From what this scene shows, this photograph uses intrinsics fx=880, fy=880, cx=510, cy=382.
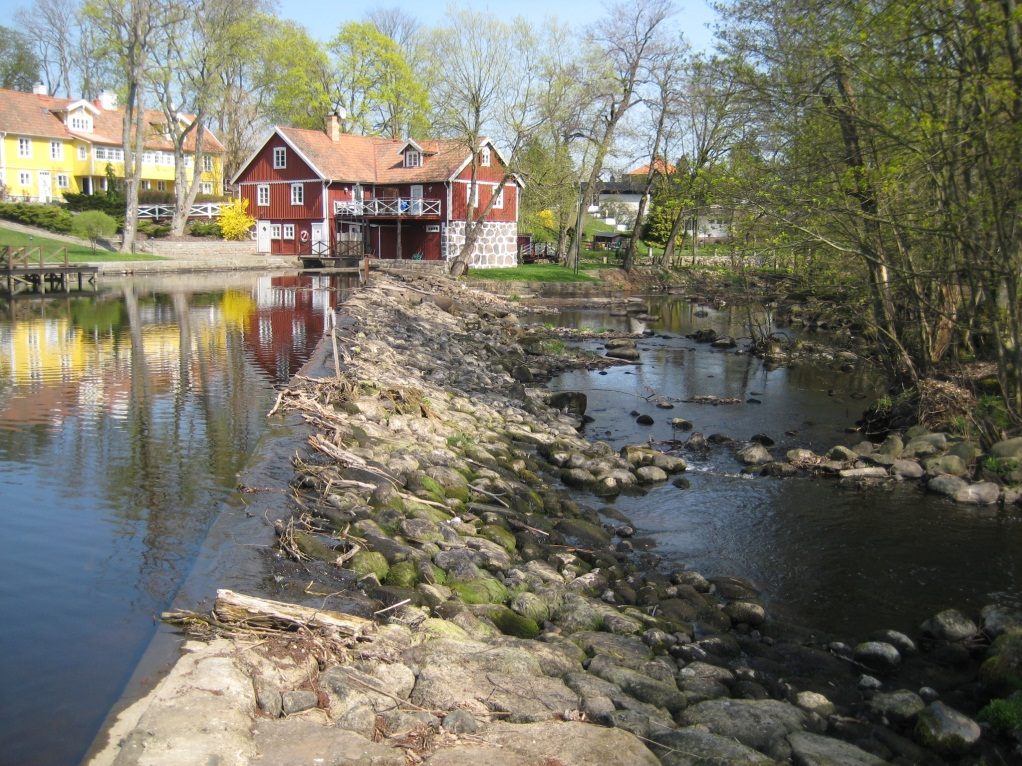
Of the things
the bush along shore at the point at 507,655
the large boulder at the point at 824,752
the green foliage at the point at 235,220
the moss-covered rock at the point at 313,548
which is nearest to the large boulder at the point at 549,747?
the bush along shore at the point at 507,655

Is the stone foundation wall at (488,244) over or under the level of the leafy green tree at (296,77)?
under

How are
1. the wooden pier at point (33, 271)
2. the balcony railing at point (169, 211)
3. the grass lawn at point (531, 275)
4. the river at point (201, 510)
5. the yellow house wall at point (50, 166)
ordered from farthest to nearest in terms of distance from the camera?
the yellow house wall at point (50, 166), the balcony railing at point (169, 211), the grass lawn at point (531, 275), the wooden pier at point (33, 271), the river at point (201, 510)

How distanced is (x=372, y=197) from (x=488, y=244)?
8.21 metres

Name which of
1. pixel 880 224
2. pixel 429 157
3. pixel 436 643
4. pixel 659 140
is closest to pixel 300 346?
pixel 880 224

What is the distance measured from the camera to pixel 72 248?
4541 centimetres

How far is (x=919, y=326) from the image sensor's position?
47.4ft

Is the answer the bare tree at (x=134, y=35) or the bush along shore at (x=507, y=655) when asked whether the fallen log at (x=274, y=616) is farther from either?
the bare tree at (x=134, y=35)

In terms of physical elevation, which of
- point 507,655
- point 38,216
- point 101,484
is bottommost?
point 507,655

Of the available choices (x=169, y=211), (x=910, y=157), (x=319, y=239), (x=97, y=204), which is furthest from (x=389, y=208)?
(x=910, y=157)

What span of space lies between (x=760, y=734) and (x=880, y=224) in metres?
10.1

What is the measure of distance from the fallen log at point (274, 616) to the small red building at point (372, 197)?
143 ft

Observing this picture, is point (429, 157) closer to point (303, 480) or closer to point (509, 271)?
point (509, 271)

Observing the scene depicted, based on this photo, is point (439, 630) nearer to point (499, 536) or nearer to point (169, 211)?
point (499, 536)

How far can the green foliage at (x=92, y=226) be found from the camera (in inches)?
1844
